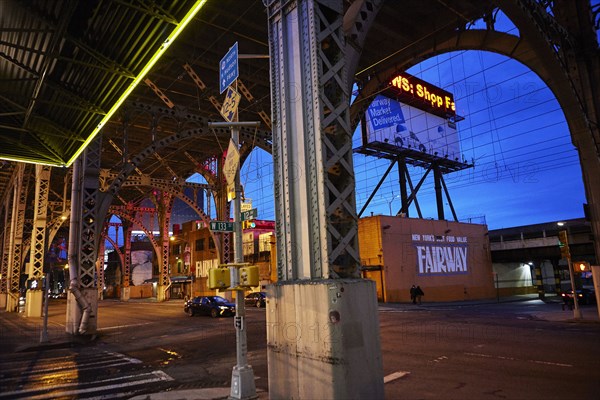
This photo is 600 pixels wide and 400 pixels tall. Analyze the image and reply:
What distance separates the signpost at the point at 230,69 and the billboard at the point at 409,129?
35.7m

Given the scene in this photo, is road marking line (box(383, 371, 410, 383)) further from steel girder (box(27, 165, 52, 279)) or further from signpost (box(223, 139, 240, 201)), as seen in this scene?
steel girder (box(27, 165, 52, 279))

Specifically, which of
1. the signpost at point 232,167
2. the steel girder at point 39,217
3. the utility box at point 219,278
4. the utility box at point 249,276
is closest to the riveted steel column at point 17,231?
the steel girder at point 39,217

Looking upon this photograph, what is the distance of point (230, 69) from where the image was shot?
Answer: 8125 millimetres

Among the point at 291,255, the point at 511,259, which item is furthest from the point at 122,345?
the point at 511,259

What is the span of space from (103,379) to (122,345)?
240 inches

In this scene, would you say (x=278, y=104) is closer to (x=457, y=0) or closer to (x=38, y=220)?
(x=457, y=0)

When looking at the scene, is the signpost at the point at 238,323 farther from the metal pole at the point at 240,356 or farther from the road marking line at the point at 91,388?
the road marking line at the point at 91,388

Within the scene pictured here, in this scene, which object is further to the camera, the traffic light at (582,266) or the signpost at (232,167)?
the traffic light at (582,266)

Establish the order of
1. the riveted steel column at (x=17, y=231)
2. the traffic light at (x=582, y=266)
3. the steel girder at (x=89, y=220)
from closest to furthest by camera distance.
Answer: the steel girder at (x=89, y=220) → the traffic light at (x=582, y=266) → the riveted steel column at (x=17, y=231)

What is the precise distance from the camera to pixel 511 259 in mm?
43406

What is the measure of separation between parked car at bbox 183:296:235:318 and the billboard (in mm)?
23382

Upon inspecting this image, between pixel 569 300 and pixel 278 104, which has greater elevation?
pixel 278 104

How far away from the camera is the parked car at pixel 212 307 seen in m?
27.8

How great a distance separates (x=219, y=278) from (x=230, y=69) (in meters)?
3.96
